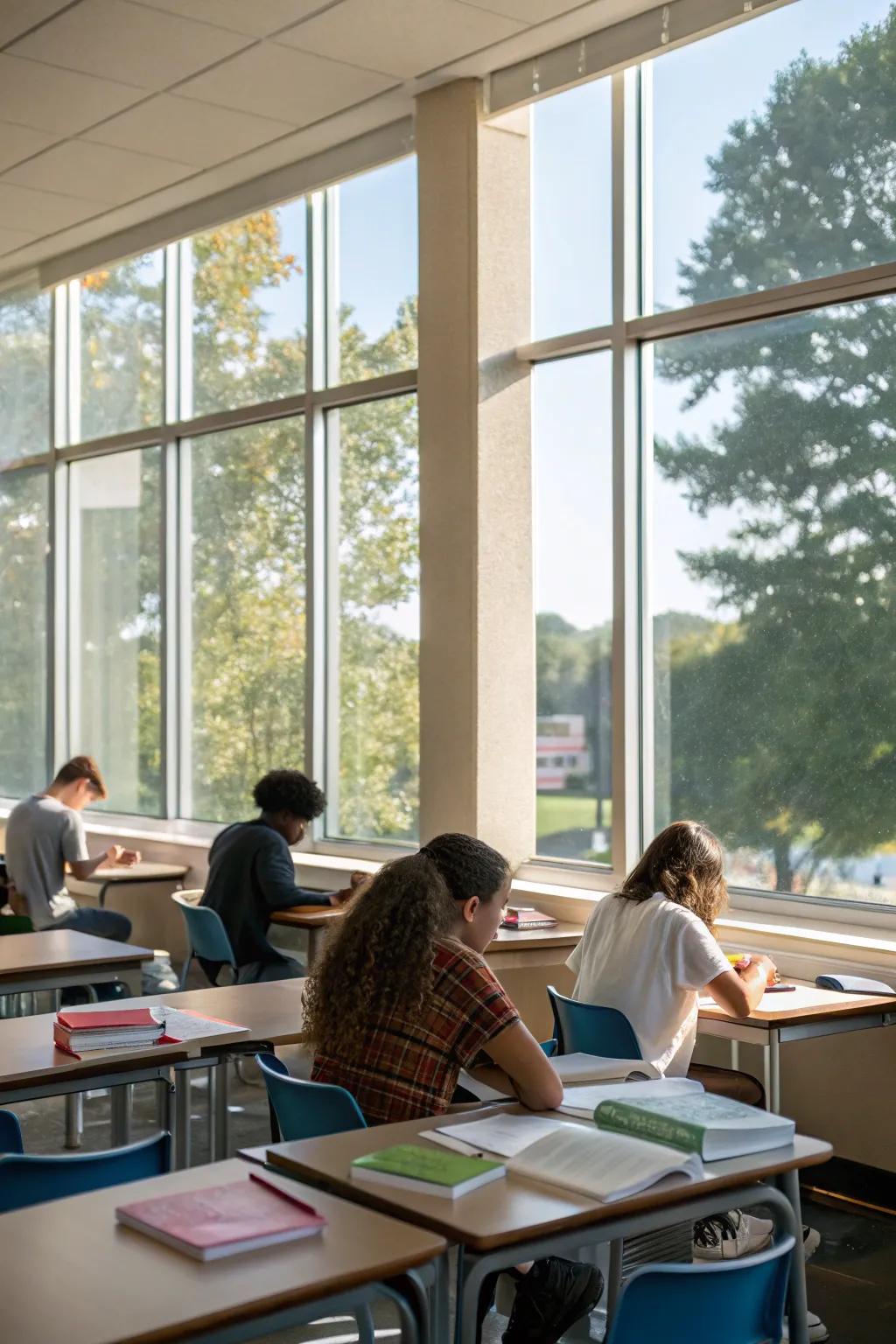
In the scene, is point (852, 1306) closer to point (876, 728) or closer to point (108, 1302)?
point (876, 728)

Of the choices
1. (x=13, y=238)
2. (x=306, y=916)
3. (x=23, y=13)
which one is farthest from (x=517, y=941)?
(x=13, y=238)

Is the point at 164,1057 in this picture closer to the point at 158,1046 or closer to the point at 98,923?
the point at 158,1046

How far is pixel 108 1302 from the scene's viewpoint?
1671 mm

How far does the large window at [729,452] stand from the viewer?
4.51 meters

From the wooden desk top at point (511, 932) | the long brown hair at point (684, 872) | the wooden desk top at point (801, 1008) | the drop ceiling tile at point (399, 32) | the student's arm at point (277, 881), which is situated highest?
the drop ceiling tile at point (399, 32)

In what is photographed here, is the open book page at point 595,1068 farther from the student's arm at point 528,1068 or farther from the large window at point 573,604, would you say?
the large window at point 573,604

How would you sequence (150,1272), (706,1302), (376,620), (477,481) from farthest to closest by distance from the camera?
(376,620)
(477,481)
(706,1302)
(150,1272)

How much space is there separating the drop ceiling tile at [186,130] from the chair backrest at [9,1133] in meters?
4.61

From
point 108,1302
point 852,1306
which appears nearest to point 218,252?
point 852,1306

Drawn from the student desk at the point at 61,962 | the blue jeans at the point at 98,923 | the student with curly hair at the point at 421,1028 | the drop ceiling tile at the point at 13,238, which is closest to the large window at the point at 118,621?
the drop ceiling tile at the point at 13,238

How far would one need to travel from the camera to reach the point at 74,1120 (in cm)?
478

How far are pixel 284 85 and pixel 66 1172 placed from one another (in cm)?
467

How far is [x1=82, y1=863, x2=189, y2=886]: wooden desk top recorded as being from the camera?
266 inches

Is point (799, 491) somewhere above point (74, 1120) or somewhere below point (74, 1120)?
above
